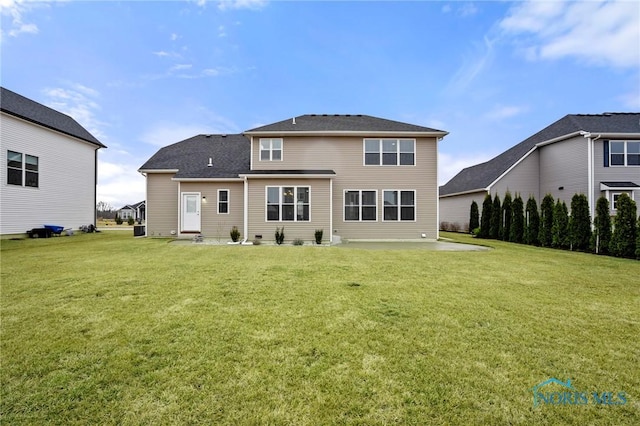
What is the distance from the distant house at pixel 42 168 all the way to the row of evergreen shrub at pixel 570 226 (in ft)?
83.2

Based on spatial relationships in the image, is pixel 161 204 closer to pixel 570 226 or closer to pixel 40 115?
pixel 40 115

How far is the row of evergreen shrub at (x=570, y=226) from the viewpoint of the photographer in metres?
9.55

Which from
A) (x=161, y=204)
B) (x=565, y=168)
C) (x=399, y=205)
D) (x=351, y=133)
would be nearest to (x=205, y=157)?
(x=161, y=204)

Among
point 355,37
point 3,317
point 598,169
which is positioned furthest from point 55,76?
point 598,169

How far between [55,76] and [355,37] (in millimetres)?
19799

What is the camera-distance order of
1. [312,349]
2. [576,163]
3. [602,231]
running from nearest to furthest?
[312,349]
[602,231]
[576,163]

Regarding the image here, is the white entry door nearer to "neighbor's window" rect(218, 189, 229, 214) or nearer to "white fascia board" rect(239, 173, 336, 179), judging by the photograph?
"neighbor's window" rect(218, 189, 229, 214)

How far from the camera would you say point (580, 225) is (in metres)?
11.2

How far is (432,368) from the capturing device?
2525mm

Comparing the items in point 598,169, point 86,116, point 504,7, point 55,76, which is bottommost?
point 598,169

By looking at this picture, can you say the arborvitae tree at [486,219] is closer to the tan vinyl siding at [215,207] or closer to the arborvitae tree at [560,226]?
the arborvitae tree at [560,226]

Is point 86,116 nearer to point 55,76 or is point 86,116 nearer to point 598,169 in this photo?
point 55,76

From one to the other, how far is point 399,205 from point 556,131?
1236 centimetres

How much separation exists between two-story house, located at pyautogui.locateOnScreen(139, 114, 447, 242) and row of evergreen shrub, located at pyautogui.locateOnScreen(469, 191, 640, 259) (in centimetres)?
462
